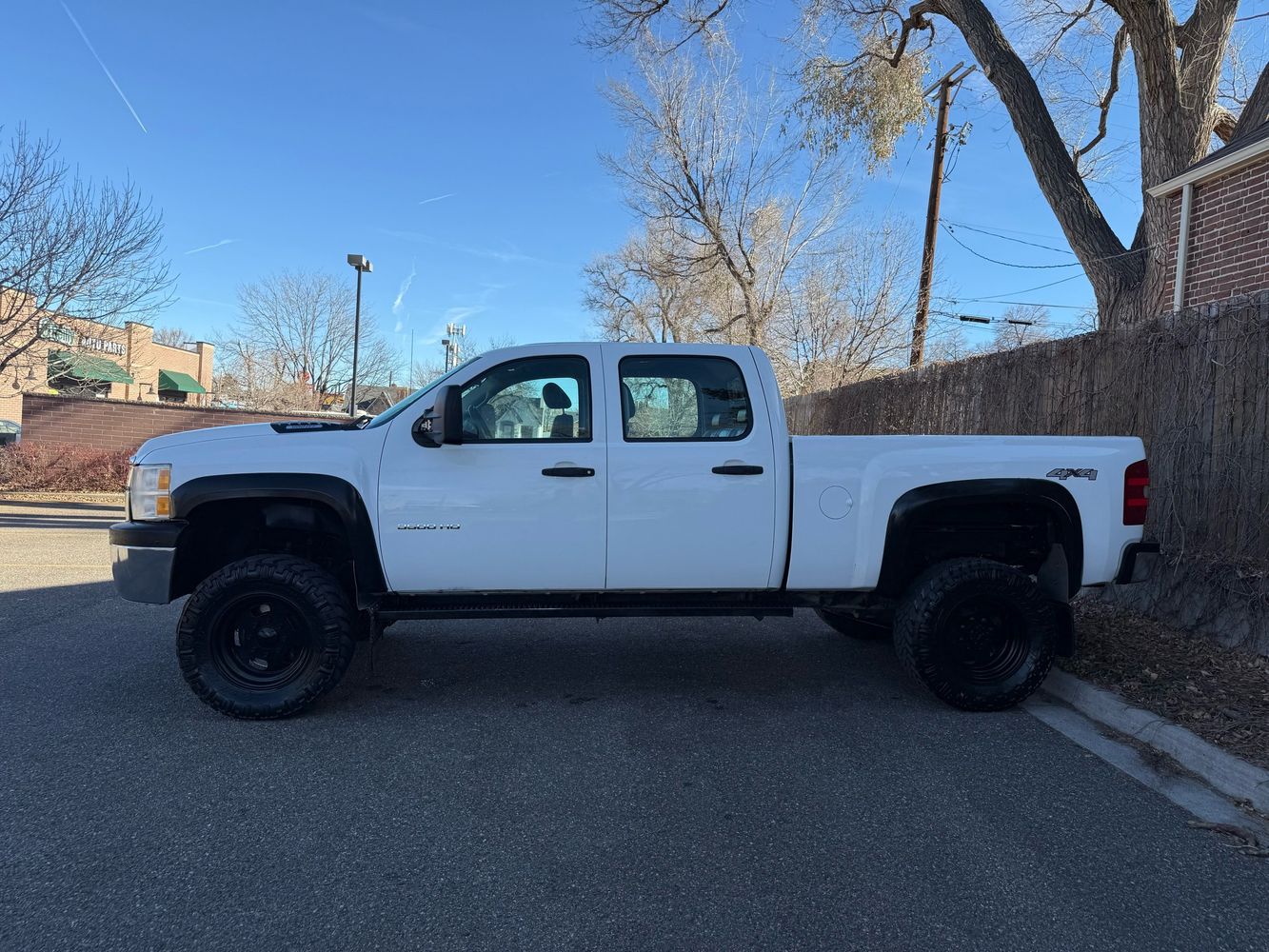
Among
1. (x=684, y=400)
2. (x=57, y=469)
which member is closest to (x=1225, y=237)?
(x=684, y=400)

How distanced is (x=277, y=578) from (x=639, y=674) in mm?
2360

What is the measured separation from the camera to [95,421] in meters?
19.4

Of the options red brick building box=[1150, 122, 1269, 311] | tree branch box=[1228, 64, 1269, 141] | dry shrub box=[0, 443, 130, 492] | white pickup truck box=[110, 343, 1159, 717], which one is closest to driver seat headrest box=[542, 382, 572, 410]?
white pickup truck box=[110, 343, 1159, 717]

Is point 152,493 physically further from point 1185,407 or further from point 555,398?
point 1185,407

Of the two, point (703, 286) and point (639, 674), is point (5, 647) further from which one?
point (703, 286)

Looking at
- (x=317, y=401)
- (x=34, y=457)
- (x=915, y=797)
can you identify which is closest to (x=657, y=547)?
(x=915, y=797)

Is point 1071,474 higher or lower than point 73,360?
lower

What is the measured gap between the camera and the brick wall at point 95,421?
1911 centimetres

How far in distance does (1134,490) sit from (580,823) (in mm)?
3700

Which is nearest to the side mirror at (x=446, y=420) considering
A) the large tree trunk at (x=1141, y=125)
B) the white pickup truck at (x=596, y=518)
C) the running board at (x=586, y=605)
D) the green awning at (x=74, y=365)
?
the white pickup truck at (x=596, y=518)

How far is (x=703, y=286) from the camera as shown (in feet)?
89.9

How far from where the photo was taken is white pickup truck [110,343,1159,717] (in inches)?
181

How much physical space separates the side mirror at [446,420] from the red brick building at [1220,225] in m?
8.07

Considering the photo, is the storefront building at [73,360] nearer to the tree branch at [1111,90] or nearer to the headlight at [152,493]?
the headlight at [152,493]
